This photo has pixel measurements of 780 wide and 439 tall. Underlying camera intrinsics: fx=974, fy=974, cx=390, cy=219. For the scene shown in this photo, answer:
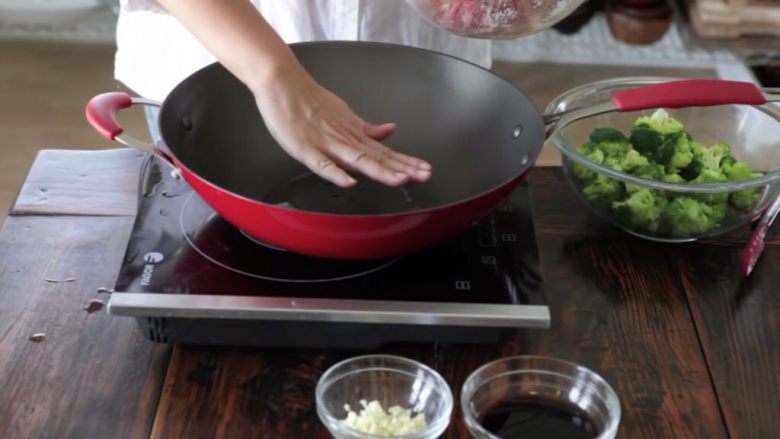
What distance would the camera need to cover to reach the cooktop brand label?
0.89 m

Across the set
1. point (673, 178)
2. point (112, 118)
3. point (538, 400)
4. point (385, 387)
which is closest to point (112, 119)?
point (112, 118)

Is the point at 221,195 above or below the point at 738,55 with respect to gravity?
above

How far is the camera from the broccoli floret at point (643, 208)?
3.42 feet

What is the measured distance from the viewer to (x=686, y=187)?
1014 millimetres

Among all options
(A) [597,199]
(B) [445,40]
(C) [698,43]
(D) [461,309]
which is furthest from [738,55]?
(D) [461,309]

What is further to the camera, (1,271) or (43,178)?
(43,178)

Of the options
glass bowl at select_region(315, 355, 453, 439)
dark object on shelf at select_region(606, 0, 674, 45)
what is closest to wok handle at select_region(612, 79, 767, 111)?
glass bowl at select_region(315, 355, 453, 439)

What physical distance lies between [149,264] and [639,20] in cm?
184

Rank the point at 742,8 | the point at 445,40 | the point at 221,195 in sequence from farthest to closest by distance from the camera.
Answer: the point at 742,8 < the point at 445,40 < the point at 221,195

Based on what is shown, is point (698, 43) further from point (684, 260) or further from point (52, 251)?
point (52, 251)

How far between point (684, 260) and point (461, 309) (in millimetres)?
312

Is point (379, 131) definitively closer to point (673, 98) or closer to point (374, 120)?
point (374, 120)

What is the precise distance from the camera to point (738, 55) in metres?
2.54

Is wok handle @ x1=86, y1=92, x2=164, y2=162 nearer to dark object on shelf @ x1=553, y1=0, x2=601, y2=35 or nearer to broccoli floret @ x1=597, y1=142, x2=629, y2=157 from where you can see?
broccoli floret @ x1=597, y1=142, x2=629, y2=157
